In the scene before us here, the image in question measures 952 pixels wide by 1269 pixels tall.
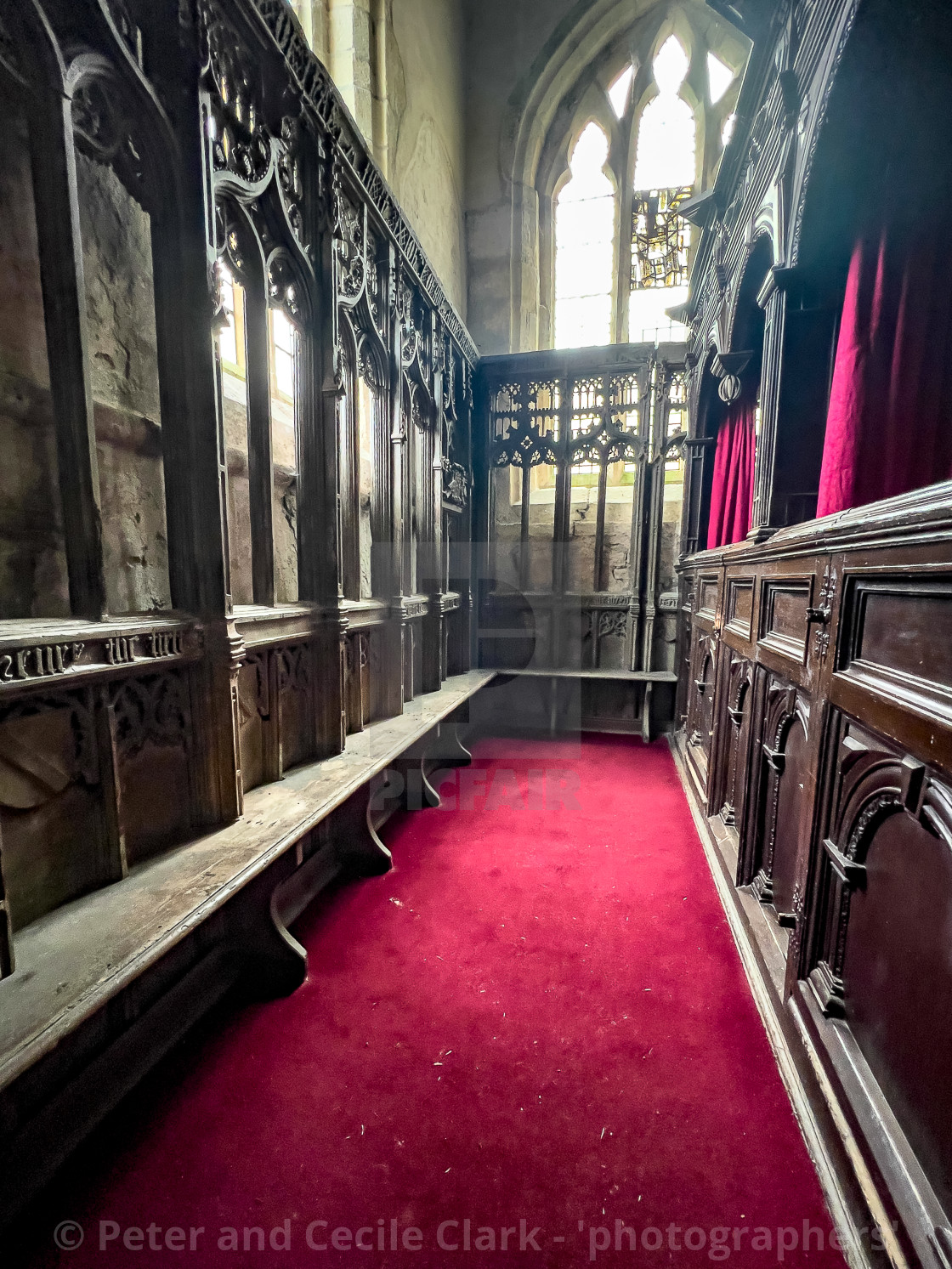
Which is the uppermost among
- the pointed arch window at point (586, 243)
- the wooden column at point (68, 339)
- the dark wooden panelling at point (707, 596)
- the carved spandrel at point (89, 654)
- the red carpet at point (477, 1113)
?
the pointed arch window at point (586, 243)

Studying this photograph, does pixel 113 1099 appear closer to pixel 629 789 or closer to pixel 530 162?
pixel 629 789

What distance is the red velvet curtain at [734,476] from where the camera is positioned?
3.23 m

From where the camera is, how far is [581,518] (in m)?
5.36

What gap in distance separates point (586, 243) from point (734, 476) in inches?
171

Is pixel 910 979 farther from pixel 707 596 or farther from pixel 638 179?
pixel 638 179

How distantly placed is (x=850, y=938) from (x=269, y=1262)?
1.41m

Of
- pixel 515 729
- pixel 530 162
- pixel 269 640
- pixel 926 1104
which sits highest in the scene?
pixel 530 162

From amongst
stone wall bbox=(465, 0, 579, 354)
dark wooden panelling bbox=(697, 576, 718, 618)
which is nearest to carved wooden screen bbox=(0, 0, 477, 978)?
dark wooden panelling bbox=(697, 576, 718, 618)

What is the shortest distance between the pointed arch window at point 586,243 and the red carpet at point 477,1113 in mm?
6046

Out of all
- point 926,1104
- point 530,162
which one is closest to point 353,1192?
point 926,1104

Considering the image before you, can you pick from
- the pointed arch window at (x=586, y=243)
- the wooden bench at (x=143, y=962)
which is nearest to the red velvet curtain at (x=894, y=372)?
the wooden bench at (x=143, y=962)

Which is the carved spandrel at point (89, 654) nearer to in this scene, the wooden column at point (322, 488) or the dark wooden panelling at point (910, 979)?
the wooden column at point (322, 488)

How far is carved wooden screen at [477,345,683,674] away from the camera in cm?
485

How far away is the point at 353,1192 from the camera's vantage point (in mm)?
1190
